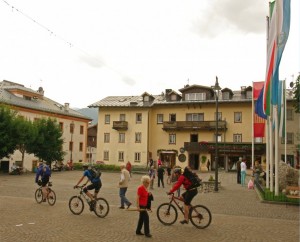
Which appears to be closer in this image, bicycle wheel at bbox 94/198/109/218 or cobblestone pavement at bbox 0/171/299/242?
cobblestone pavement at bbox 0/171/299/242

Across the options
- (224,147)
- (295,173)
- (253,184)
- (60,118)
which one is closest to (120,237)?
(295,173)

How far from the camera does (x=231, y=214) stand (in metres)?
14.0

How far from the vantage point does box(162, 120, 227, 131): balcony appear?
5272cm

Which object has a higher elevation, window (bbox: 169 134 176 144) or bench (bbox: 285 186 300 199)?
window (bbox: 169 134 176 144)

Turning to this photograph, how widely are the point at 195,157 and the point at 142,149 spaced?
26.7 ft

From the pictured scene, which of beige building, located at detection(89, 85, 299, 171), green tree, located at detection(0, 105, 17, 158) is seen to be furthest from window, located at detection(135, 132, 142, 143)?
green tree, located at detection(0, 105, 17, 158)

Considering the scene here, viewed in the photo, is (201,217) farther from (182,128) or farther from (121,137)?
(121,137)

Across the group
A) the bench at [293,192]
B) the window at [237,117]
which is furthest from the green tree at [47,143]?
the bench at [293,192]

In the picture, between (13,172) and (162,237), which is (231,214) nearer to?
(162,237)

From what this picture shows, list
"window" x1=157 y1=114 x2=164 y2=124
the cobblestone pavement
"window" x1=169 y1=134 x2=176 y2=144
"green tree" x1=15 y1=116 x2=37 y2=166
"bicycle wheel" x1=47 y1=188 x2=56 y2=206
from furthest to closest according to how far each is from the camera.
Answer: "window" x1=157 y1=114 x2=164 y2=124
"window" x1=169 y1=134 x2=176 y2=144
"green tree" x1=15 y1=116 x2=37 y2=166
"bicycle wheel" x1=47 y1=188 x2=56 y2=206
the cobblestone pavement

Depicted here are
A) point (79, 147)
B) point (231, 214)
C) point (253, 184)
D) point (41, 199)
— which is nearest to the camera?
point (231, 214)

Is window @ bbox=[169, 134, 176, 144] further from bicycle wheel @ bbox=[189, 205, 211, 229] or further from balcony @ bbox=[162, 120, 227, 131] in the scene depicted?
bicycle wheel @ bbox=[189, 205, 211, 229]

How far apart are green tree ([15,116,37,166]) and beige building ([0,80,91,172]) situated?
5.94 metres

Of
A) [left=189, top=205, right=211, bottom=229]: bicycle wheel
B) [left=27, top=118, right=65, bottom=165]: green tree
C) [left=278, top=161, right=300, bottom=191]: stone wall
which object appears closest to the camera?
[left=189, top=205, right=211, bottom=229]: bicycle wheel
